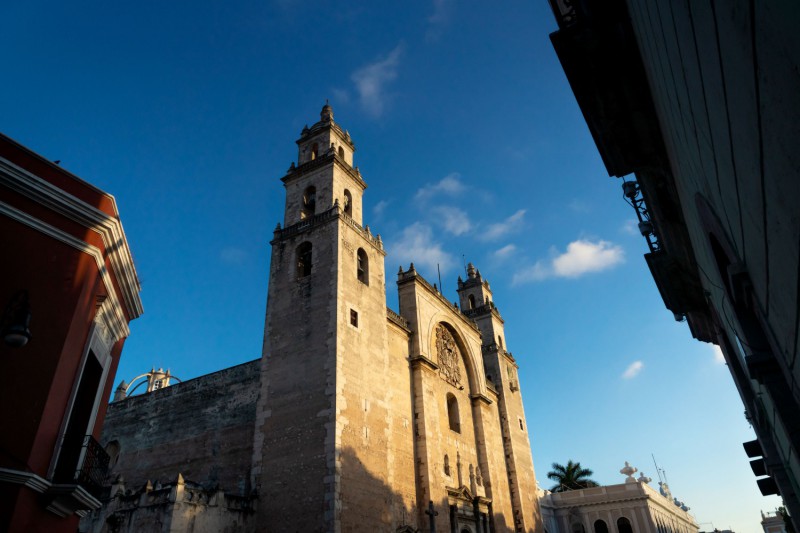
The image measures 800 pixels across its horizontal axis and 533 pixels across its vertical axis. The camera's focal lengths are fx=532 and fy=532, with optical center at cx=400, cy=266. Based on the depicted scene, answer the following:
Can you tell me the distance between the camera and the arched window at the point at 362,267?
21703 mm

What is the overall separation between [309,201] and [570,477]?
34.5 m

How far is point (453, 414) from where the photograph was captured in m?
25.6

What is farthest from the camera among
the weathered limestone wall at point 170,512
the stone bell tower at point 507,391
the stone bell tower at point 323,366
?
the stone bell tower at point 507,391

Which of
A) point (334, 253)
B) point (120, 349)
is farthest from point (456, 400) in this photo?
point (120, 349)

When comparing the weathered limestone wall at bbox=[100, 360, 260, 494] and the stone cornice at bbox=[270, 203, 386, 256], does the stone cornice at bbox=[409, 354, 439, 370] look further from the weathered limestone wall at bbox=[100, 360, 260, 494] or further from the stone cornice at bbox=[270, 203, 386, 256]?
the weathered limestone wall at bbox=[100, 360, 260, 494]

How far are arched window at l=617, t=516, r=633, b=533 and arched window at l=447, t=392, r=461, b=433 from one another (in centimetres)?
1863

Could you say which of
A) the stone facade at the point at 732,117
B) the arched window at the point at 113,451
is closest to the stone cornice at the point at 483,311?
the arched window at the point at 113,451

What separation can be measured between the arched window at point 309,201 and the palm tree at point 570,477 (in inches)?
1328

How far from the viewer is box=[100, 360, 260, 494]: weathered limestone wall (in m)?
19.0

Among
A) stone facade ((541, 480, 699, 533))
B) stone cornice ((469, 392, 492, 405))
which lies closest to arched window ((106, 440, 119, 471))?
stone cornice ((469, 392, 492, 405))

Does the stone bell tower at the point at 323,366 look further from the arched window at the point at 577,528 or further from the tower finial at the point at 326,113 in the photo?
the arched window at the point at 577,528

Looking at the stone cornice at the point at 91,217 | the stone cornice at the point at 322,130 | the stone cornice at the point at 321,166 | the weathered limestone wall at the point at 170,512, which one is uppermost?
the stone cornice at the point at 322,130

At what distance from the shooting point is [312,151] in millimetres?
24844

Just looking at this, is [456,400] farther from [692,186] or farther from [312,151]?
[692,186]
